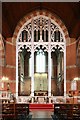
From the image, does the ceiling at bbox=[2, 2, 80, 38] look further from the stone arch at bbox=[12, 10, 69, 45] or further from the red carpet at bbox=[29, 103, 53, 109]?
the red carpet at bbox=[29, 103, 53, 109]

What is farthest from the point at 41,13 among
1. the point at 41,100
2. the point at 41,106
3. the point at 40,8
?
the point at 41,106

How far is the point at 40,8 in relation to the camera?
84.6 feet

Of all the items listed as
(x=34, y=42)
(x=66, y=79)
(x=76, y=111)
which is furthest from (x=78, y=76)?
(x=76, y=111)

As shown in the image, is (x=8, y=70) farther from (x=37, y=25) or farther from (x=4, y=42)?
(x=37, y=25)

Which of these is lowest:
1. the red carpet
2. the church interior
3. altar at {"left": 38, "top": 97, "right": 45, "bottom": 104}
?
the red carpet

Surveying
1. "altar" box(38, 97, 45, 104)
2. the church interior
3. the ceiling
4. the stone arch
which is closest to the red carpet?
the church interior

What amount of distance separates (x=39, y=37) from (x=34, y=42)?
67 centimetres

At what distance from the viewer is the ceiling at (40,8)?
23781 mm

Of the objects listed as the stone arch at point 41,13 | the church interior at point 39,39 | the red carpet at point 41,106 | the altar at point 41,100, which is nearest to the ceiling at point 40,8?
the church interior at point 39,39

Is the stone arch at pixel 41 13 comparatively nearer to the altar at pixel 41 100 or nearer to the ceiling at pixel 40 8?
the ceiling at pixel 40 8

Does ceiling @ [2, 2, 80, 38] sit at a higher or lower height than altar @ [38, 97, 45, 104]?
higher

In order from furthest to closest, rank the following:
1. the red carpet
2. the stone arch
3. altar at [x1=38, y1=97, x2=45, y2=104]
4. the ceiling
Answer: the stone arch
altar at [x1=38, y1=97, x2=45, y2=104]
the red carpet
the ceiling

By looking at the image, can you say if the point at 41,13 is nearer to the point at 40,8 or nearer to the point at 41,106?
the point at 40,8

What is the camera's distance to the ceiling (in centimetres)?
2378
